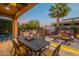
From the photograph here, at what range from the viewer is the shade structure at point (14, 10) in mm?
2545

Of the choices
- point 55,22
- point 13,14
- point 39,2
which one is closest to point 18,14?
point 13,14

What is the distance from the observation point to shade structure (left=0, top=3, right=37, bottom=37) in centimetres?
254

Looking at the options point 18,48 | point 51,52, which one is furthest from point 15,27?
point 51,52

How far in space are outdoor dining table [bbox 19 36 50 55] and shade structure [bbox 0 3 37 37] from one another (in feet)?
0.52

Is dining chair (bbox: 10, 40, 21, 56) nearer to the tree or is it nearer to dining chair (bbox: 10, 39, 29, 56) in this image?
dining chair (bbox: 10, 39, 29, 56)

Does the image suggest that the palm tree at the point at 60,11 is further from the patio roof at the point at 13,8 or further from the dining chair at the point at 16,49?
the dining chair at the point at 16,49

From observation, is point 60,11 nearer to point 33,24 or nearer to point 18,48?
point 33,24

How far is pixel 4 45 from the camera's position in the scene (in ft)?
8.36

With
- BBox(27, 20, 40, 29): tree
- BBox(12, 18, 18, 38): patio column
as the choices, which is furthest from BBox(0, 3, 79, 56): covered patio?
BBox(27, 20, 40, 29): tree

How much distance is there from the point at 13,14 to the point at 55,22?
0.56m

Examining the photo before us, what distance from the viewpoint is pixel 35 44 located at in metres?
2.52

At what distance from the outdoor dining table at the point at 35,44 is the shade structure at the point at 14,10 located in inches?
6.2

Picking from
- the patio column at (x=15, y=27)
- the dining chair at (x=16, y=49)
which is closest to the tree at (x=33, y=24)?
the patio column at (x=15, y=27)

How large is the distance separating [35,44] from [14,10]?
1.74ft
